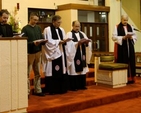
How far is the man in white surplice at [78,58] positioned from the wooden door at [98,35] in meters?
5.03

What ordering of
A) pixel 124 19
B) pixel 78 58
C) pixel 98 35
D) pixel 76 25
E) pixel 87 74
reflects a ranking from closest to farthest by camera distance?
1. pixel 76 25
2. pixel 78 58
3. pixel 124 19
4. pixel 87 74
5. pixel 98 35

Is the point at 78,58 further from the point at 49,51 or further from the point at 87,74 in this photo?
the point at 87,74

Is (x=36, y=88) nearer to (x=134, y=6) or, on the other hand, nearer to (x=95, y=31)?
(x=95, y=31)

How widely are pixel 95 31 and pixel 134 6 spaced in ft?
7.59

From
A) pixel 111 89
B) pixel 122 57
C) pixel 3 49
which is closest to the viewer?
pixel 3 49

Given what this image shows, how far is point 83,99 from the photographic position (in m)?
4.98

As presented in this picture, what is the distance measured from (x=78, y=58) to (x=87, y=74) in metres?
1.49

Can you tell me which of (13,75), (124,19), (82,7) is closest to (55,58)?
(13,75)

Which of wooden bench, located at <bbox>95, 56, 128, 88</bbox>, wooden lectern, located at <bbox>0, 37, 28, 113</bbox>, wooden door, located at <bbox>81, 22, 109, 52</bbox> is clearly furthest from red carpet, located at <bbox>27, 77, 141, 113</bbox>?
wooden door, located at <bbox>81, 22, 109, 52</bbox>

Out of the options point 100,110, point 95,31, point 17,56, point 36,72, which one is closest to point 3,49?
point 17,56

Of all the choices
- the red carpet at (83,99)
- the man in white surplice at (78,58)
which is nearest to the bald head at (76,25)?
the man in white surplice at (78,58)

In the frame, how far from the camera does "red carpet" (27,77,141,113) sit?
448 cm

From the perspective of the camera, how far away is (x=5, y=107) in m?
3.90

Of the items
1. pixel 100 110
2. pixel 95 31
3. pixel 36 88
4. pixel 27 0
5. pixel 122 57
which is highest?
pixel 27 0
